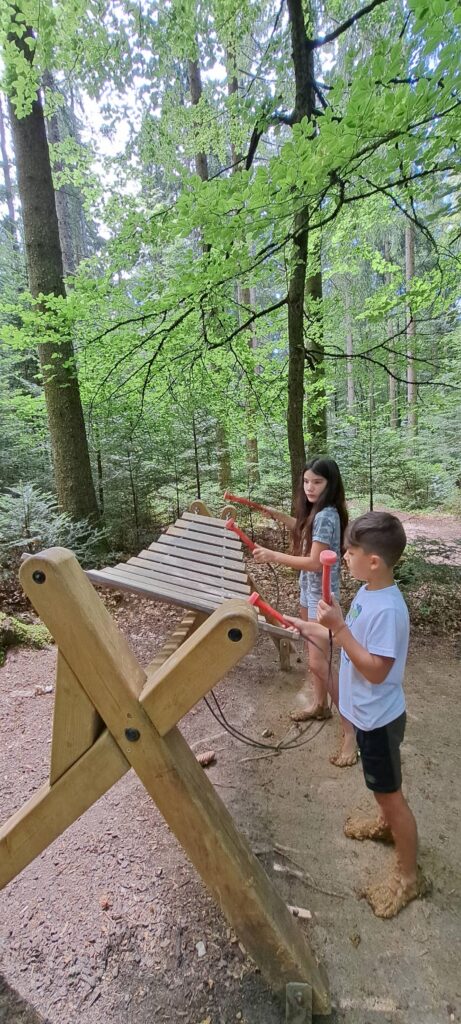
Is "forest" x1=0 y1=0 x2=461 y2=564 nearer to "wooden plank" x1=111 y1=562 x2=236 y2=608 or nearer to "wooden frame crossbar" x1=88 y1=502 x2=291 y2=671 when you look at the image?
"wooden frame crossbar" x1=88 y1=502 x2=291 y2=671

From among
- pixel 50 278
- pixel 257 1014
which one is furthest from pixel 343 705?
pixel 50 278

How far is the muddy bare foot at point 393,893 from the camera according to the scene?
1.46 meters

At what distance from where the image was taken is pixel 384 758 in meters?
1.44

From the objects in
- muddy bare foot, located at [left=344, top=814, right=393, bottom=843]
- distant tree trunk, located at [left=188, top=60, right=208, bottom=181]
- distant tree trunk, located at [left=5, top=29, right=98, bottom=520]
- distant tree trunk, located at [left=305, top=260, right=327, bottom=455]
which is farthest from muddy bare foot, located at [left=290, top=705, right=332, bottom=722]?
distant tree trunk, located at [left=188, top=60, right=208, bottom=181]

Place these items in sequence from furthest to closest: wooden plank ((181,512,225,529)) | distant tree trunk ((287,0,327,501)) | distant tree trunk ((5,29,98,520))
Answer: distant tree trunk ((5,29,98,520)) < distant tree trunk ((287,0,327,501)) < wooden plank ((181,512,225,529))

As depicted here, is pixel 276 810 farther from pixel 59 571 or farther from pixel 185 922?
pixel 59 571

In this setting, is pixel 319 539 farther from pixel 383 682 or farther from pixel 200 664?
pixel 200 664

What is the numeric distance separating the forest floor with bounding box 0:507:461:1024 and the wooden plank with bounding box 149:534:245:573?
3.49ft

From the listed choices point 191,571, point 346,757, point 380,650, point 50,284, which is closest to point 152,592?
point 191,571

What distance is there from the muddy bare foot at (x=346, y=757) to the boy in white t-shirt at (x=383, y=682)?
644mm

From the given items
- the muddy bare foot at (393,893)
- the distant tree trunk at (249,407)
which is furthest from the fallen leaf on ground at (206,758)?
the distant tree trunk at (249,407)

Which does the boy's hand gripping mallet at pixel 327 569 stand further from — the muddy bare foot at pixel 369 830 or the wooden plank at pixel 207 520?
the wooden plank at pixel 207 520

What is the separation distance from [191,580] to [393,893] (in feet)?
4.41

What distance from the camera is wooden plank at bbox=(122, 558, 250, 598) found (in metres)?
1.74
